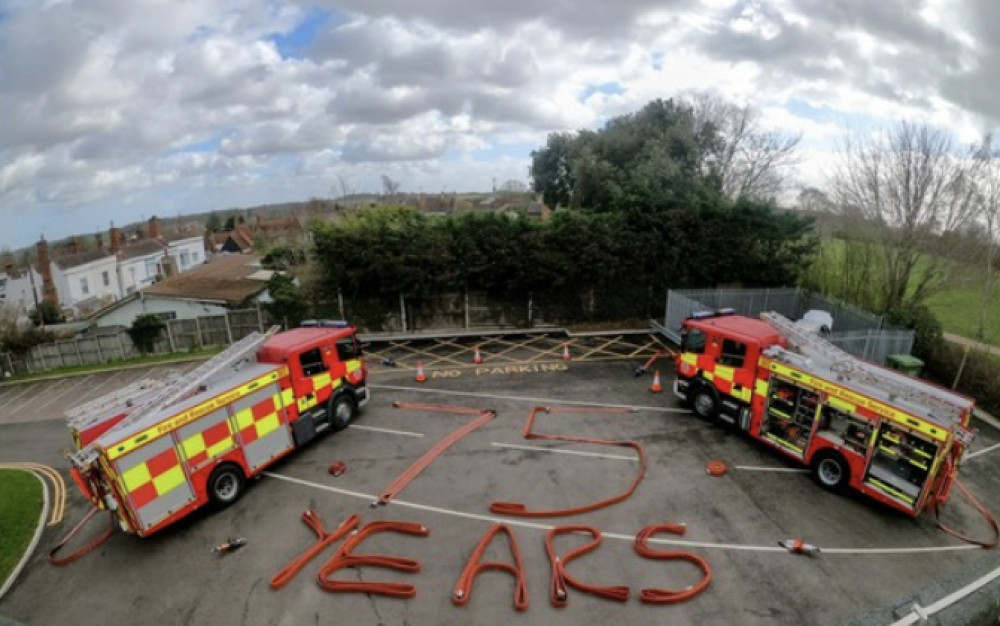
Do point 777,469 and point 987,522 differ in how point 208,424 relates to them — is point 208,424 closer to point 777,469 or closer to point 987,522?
point 777,469

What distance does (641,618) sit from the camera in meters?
7.69

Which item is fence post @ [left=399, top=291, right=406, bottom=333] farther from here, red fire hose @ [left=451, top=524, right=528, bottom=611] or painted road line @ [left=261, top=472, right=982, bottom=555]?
red fire hose @ [left=451, top=524, right=528, bottom=611]

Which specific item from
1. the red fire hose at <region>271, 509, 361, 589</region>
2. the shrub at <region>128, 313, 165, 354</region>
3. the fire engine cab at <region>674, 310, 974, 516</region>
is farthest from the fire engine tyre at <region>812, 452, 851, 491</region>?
the shrub at <region>128, 313, 165, 354</region>

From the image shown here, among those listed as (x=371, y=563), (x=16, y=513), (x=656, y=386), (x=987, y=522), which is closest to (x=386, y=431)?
(x=371, y=563)

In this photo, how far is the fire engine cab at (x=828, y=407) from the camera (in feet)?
30.4

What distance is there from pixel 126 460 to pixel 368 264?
46.9ft

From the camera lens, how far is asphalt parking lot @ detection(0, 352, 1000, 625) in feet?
26.3

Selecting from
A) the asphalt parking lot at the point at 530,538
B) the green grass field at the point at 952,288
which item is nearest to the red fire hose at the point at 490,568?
the asphalt parking lot at the point at 530,538

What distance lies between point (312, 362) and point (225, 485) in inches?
130

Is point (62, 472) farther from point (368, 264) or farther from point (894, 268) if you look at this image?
point (894, 268)

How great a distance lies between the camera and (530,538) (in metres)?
9.45

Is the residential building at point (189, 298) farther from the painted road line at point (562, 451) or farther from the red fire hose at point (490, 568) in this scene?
the red fire hose at point (490, 568)

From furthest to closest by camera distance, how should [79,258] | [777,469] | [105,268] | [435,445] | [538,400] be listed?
[105,268], [79,258], [538,400], [435,445], [777,469]

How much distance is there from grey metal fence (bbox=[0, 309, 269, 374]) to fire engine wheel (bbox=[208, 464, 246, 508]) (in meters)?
13.5
